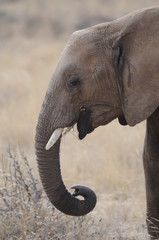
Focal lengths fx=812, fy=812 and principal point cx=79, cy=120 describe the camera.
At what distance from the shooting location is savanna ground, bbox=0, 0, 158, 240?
5559 millimetres

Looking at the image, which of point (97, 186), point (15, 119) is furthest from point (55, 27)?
point (97, 186)

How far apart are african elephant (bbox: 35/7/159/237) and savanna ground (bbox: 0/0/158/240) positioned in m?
0.30

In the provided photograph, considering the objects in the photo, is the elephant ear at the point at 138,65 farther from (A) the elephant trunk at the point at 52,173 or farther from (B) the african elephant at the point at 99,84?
(A) the elephant trunk at the point at 52,173

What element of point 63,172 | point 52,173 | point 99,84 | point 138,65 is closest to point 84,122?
point 99,84

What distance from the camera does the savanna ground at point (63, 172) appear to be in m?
5.56

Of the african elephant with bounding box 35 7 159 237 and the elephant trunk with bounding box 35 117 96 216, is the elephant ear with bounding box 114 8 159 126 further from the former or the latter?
the elephant trunk with bounding box 35 117 96 216

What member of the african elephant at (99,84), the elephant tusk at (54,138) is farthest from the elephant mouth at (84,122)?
the elephant tusk at (54,138)

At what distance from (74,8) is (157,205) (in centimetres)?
3472

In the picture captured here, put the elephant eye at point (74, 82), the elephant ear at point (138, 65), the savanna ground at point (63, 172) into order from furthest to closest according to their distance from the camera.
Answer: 1. the savanna ground at point (63, 172)
2. the elephant eye at point (74, 82)
3. the elephant ear at point (138, 65)

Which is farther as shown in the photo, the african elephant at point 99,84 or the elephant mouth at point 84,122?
the elephant mouth at point 84,122

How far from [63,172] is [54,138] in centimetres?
398

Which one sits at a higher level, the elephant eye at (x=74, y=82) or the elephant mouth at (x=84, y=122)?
the elephant eye at (x=74, y=82)

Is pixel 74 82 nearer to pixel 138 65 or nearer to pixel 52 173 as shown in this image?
pixel 138 65

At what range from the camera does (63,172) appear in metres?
8.61
